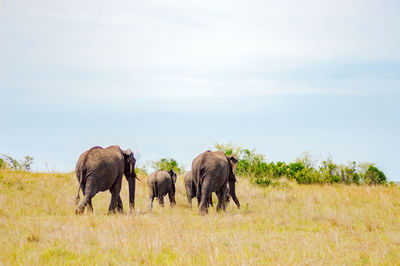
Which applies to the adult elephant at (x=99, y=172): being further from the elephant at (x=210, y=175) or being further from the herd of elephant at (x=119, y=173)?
the elephant at (x=210, y=175)

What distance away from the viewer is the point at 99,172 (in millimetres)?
13461

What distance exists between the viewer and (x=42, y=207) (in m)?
14.7

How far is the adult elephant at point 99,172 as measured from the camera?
13367mm

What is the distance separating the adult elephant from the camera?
1337cm

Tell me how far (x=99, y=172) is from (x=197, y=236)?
197 inches

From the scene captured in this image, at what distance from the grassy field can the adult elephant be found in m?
0.97

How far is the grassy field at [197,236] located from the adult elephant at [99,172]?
97 centimetres

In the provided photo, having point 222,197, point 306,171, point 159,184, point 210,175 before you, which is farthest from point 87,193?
point 306,171

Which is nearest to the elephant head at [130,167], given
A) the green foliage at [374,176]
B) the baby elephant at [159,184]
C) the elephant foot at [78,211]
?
the baby elephant at [159,184]

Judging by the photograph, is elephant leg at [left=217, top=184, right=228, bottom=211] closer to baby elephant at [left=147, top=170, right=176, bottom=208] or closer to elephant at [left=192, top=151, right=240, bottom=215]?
elephant at [left=192, top=151, right=240, bottom=215]

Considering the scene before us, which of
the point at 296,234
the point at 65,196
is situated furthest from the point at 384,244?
the point at 65,196

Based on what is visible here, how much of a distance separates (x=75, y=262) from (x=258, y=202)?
1150 cm

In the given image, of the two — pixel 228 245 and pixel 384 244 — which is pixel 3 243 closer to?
pixel 228 245

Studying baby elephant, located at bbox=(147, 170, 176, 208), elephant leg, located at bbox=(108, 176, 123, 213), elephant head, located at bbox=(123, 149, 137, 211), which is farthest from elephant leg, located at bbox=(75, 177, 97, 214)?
baby elephant, located at bbox=(147, 170, 176, 208)
